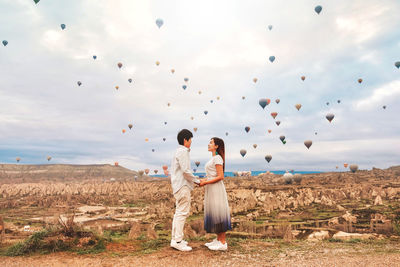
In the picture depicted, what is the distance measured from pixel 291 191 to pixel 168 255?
88229 millimetres

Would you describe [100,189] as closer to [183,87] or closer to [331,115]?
[183,87]

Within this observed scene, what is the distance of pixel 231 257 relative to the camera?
841 centimetres

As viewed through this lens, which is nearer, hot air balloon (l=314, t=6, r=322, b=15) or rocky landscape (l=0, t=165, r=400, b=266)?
rocky landscape (l=0, t=165, r=400, b=266)

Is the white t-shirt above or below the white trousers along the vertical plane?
above

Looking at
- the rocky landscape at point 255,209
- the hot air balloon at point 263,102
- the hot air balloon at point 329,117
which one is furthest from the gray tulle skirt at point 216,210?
the hot air balloon at point 329,117

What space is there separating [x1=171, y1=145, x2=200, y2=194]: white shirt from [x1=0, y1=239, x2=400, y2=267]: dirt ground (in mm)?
2084

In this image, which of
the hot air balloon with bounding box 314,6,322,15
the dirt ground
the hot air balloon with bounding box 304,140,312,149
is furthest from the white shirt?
the hot air balloon with bounding box 304,140,312,149

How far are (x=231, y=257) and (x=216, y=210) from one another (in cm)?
145

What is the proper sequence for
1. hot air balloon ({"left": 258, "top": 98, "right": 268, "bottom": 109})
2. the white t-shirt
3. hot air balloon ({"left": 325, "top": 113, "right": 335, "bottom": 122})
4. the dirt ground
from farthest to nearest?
hot air balloon ({"left": 325, "top": 113, "right": 335, "bottom": 122})
hot air balloon ({"left": 258, "top": 98, "right": 268, "bottom": 109})
the white t-shirt
the dirt ground

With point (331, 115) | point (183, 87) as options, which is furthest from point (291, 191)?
point (183, 87)

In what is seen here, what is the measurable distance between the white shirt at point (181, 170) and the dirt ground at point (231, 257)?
2.08 metres

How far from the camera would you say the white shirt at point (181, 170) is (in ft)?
28.3

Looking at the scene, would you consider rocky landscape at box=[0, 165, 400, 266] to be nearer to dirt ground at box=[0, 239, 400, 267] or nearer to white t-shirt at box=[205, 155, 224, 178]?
dirt ground at box=[0, 239, 400, 267]

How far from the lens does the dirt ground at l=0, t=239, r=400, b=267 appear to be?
7902mm
